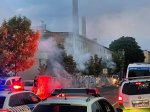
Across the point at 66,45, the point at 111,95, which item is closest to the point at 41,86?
the point at 111,95

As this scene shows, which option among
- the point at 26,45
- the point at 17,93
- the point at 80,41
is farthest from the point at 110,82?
the point at 17,93

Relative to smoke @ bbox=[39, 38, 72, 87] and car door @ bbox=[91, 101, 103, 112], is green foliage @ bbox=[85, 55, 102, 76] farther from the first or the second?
car door @ bbox=[91, 101, 103, 112]

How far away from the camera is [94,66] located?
72.7 m

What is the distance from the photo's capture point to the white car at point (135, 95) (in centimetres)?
1673

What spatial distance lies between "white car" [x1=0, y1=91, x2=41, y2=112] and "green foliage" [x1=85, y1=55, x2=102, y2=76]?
57.0m

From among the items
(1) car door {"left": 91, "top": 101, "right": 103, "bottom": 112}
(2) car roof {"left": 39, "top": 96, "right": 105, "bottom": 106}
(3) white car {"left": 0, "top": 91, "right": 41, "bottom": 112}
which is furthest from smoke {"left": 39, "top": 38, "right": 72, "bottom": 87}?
(2) car roof {"left": 39, "top": 96, "right": 105, "bottom": 106}

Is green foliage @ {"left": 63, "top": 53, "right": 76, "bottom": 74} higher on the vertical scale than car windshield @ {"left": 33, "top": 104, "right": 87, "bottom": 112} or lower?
higher

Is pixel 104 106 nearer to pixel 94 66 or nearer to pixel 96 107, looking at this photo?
pixel 96 107

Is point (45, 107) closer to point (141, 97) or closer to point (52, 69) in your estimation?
point (141, 97)

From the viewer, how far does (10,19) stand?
40125mm

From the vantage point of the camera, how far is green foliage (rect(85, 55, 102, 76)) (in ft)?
237

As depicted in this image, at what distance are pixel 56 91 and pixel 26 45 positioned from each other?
19059 mm

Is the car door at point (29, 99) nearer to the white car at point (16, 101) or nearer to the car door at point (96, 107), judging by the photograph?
the white car at point (16, 101)

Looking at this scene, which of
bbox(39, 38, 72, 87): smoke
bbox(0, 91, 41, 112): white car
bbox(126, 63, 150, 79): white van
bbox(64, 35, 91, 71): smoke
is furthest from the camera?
bbox(64, 35, 91, 71): smoke
